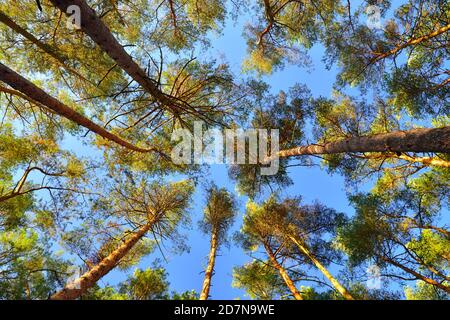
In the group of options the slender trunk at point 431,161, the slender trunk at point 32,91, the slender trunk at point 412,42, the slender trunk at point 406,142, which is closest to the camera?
the slender trunk at point 32,91

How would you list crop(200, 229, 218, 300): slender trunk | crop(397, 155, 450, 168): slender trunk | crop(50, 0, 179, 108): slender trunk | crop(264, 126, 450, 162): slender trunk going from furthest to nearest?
crop(200, 229, 218, 300): slender trunk → crop(397, 155, 450, 168): slender trunk → crop(264, 126, 450, 162): slender trunk → crop(50, 0, 179, 108): slender trunk

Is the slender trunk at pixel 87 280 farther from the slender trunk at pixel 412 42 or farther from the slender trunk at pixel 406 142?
the slender trunk at pixel 412 42

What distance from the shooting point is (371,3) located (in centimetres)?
646

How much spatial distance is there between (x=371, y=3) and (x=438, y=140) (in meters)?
5.26

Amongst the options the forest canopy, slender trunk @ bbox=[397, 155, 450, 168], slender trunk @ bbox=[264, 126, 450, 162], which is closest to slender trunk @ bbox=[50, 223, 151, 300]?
the forest canopy

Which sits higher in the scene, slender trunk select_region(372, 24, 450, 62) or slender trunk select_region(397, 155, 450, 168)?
slender trunk select_region(372, 24, 450, 62)

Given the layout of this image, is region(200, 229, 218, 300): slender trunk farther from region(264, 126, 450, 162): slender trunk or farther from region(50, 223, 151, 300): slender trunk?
region(264, 126, 450, 162): slender trunk

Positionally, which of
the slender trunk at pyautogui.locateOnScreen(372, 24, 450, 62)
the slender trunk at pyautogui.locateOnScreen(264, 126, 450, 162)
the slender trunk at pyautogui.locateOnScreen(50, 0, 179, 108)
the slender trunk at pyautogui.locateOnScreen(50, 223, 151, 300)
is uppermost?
the slender trunk at pyautogui.locateOnScreen(372, 24, 450, 62)

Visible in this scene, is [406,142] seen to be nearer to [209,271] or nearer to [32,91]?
[32,91]

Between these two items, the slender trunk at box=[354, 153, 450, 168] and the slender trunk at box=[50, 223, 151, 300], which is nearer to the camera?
the slender trunk at box=[50, 223, 151, 300]

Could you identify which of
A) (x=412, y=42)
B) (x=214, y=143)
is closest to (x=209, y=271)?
(x=214, y=143)

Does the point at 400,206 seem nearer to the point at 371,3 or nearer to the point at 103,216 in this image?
the point at 371,3

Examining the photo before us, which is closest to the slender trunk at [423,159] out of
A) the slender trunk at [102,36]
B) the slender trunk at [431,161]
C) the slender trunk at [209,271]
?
the slender trunk at [431,161]

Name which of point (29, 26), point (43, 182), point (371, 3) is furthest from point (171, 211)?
point (371, 3)
